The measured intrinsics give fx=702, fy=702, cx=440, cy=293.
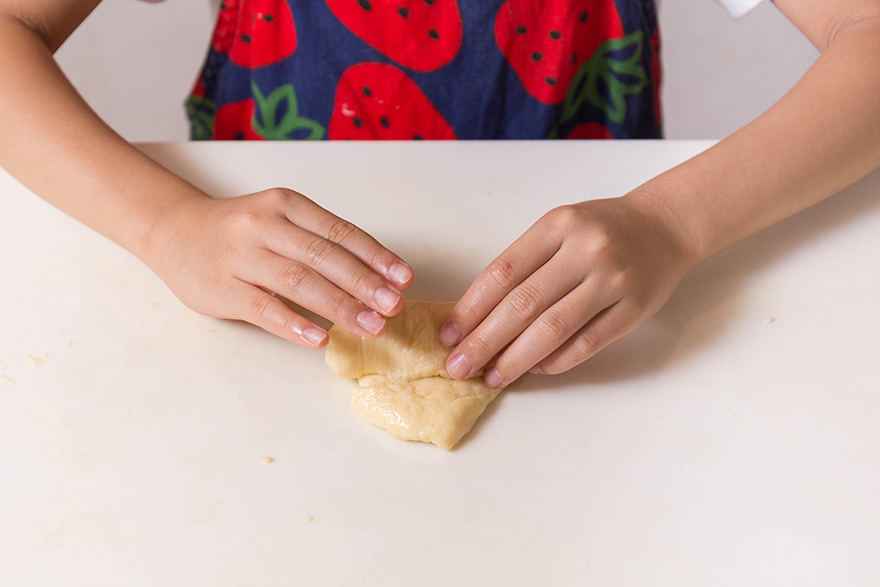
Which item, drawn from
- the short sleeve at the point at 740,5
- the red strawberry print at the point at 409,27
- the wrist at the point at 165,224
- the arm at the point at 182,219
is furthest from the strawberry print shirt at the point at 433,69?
the wrist at the point at 165,224

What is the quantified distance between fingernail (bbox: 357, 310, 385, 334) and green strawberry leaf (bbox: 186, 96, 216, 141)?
0.66m

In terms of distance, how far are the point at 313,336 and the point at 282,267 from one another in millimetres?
72

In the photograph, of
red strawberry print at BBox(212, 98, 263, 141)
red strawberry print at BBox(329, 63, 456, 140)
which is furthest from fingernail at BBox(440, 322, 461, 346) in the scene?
red strawberry print at BBox(212, 98, 263, 141)

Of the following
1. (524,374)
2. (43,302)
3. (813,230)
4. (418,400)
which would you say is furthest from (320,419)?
(813,230)

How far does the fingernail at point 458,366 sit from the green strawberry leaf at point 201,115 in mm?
698

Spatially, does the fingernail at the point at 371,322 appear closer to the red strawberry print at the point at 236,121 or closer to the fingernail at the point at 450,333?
the fingernail at the point at 450,333

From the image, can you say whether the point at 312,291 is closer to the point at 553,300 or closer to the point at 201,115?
the point at 553,300

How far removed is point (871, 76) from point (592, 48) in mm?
383

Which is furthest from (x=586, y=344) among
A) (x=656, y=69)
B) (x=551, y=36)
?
(x=656, y=69)

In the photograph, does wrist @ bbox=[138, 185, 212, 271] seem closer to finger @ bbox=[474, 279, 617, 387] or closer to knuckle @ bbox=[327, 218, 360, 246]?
knuckle @ bbox=[327, 218, 360, 246]

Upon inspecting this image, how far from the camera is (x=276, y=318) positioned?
2.07ft

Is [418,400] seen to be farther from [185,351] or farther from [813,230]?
[813,230]

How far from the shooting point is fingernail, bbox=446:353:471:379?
2.07 ft

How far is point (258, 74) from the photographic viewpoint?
1.05m
